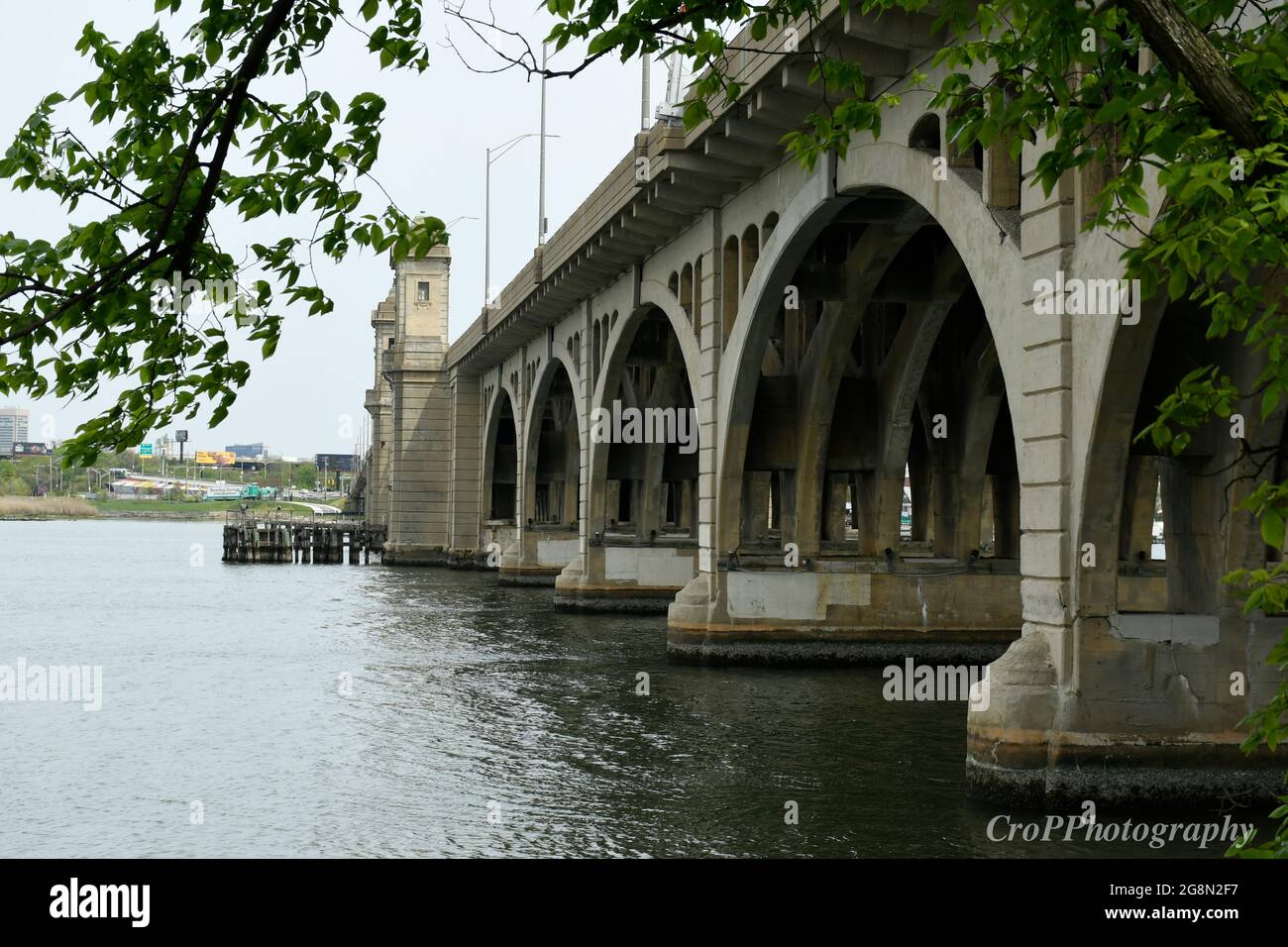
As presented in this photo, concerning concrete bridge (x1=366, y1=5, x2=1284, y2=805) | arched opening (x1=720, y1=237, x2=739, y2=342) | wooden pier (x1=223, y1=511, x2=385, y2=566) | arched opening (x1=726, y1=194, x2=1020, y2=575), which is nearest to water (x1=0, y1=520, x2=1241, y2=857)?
concrete bridge (x1=366, y1=5, x2=1284, y2=805)

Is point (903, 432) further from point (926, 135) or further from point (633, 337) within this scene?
point (633, 337)

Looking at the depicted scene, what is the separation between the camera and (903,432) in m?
30.6

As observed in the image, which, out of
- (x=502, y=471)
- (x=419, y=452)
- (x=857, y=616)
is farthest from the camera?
(x=419, y=452)

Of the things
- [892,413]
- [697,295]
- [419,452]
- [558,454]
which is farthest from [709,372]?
[419,452]

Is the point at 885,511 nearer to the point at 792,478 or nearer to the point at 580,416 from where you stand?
the point at 792,478

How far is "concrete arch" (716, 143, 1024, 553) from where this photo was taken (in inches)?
672

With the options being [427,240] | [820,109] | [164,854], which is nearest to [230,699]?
[164,854]

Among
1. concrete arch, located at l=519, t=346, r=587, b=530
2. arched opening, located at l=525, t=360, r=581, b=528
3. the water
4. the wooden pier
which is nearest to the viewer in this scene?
the water

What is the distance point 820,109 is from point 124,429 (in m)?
18.1

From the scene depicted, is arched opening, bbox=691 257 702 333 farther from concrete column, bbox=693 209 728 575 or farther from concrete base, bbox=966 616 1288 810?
concrete base, bbox=966 616 1288 810

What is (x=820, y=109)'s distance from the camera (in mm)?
23219

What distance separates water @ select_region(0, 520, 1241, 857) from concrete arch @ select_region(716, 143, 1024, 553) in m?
4.42

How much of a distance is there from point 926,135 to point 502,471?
5376 centimetres

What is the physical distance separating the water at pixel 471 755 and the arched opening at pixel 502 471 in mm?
33948
